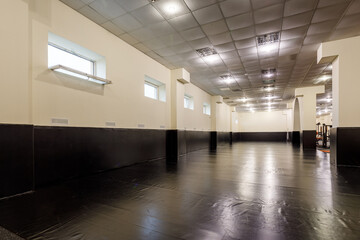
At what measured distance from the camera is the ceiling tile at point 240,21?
12.7 ft

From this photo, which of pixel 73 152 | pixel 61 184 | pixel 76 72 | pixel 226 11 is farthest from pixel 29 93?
pixel 226 11

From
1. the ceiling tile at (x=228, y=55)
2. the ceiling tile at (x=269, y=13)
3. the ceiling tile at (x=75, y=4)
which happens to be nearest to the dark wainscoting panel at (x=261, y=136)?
the ceiling tile at (x=228, y=55)

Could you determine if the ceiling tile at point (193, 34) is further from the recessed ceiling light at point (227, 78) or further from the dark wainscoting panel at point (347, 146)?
the dark wainscoting panel at point (347, 146)

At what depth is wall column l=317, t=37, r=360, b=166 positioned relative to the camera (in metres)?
4.79

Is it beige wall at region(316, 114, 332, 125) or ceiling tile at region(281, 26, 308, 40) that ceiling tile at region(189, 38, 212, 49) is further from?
beige wall at region(316, 114, 332, 125)

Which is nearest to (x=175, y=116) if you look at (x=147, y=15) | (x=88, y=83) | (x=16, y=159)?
(x=88, y=83)

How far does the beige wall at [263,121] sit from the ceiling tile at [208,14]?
61.3ft

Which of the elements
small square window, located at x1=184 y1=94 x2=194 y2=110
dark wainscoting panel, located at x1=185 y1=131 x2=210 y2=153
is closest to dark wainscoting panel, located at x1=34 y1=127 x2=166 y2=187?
dark wainscoting panel, located at x1=185 y1=131 x2=210 y2=153

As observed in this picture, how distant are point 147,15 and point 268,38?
3320 mm

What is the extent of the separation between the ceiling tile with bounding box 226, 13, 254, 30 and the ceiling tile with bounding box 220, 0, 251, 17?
0.47 feet

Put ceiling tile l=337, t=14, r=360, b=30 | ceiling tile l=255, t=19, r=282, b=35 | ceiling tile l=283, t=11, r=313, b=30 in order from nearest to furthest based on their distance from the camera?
ceiling tile l=283, t=11, r=313, b=30
ceiling tile l=337, t=14, r=360, b=30
ceiling tile l=255, t=19, r=282, b=35

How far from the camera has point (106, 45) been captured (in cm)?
438

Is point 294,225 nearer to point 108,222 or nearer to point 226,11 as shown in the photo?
point 108,222

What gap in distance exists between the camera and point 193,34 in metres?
4.61
